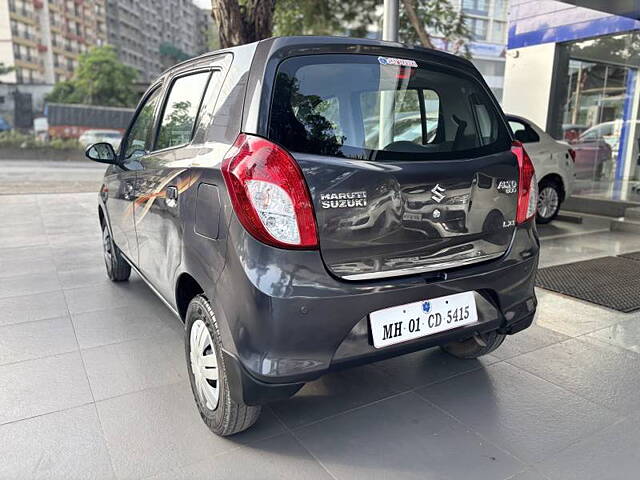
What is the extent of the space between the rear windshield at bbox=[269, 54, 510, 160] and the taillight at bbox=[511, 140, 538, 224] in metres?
0.09

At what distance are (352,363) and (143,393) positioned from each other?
1265 millimetres

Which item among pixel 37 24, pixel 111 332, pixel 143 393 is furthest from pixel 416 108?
pixel 37 24

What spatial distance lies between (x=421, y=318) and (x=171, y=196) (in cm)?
130

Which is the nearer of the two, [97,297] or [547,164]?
[97,297]

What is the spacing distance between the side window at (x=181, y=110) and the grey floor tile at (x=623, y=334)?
2866 mm

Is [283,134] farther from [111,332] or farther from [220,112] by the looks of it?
[111,332]

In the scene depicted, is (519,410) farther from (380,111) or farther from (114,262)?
(114,262)

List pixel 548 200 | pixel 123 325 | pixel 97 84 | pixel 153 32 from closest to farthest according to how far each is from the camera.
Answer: pixel 123 325 < pixel 548 200 < pixel 97 84 < pixel 153 32

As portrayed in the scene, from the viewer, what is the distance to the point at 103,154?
3701mm

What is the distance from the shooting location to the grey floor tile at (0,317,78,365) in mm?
3193

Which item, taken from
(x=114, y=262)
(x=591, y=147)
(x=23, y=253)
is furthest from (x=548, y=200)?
(x=23, y=253)

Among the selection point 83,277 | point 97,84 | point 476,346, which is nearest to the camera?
point 476,346

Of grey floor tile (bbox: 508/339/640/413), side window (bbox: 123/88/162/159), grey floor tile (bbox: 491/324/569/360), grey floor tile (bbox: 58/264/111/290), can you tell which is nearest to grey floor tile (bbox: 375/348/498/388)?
grey floor tile (bbox: 491/324/569/360)

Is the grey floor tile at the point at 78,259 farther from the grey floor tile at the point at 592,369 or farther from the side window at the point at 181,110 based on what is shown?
the grey floor tile at the point at 592,369
